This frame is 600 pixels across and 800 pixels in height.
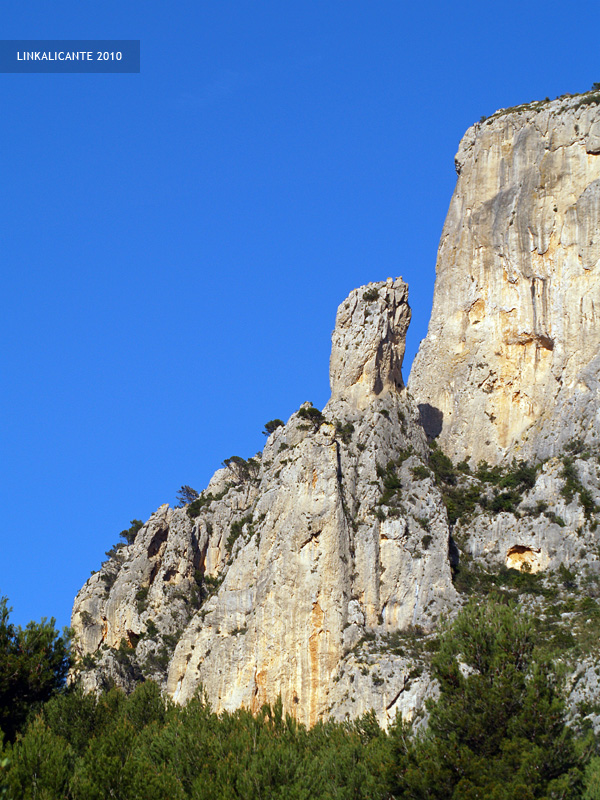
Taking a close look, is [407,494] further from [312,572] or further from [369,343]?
[369,343]

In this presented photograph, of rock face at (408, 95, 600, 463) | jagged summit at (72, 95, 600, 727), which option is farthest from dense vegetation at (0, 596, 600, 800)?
rock face at (408, 95, 600, 463)

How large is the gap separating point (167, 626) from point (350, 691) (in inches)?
822

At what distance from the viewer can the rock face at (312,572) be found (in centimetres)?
7056

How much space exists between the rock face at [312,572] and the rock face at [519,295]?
8.03m

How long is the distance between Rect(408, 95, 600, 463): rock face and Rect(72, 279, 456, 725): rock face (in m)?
8.03

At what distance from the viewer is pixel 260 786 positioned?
45.4 metres

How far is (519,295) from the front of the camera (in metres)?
91.8

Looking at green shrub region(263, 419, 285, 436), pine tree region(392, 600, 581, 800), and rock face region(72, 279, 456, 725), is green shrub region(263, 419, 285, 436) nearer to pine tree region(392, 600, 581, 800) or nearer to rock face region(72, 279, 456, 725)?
rock face region(72, 279, 456, 725)

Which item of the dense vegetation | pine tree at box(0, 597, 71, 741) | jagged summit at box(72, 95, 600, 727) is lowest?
the dense vegetation

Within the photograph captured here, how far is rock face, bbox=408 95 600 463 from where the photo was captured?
283 feet

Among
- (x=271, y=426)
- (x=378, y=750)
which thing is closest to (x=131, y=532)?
(x=271, y=426)

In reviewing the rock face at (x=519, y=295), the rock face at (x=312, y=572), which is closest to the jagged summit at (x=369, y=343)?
the rock face at (x=312, y=572)

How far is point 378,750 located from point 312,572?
81.5 ft

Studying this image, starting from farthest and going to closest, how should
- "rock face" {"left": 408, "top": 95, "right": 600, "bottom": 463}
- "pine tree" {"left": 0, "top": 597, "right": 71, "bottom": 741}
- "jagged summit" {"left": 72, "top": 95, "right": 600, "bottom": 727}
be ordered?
1. "rock face" {"left": 408, "top": 95, "right": 600, "bottom": 463}
2. "jagged summit" {"left": 72, "top": 95, "right": 600, "bottom": 727}
3. "pine tree" {"left": 0, "top": 597, "right": 71, "bottom": 741}
